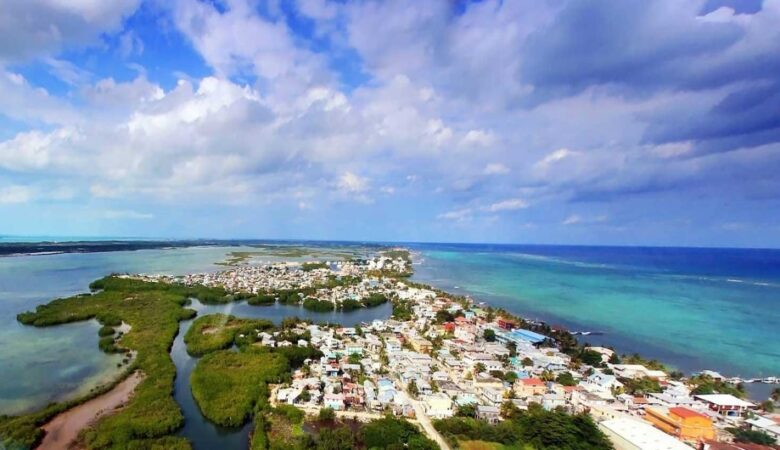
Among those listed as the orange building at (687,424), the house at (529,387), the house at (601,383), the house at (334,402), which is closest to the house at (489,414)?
the house at (529,387)

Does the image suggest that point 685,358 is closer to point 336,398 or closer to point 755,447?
point 755,447

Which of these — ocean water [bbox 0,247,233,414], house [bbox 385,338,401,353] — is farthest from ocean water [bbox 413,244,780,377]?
ocean water [bbox 0,247,233,414]

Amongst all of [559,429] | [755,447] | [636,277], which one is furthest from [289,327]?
[636,277]

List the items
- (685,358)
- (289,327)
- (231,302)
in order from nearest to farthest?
1. (685,358)
2. (289,327)
3. (231,302)

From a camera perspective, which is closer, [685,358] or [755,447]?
[755,447]

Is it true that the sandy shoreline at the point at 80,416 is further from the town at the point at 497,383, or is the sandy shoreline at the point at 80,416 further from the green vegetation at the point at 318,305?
the green vegetation at the point at 318,305

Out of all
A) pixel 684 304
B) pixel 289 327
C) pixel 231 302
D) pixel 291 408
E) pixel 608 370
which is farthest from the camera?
pixel 684 304

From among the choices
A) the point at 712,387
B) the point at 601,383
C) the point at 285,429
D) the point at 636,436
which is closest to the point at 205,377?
the point at 285,429

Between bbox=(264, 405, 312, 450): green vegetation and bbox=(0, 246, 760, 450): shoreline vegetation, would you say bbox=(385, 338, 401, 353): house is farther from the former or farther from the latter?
bbox=(264, 405, 312, 450): green vegetation
